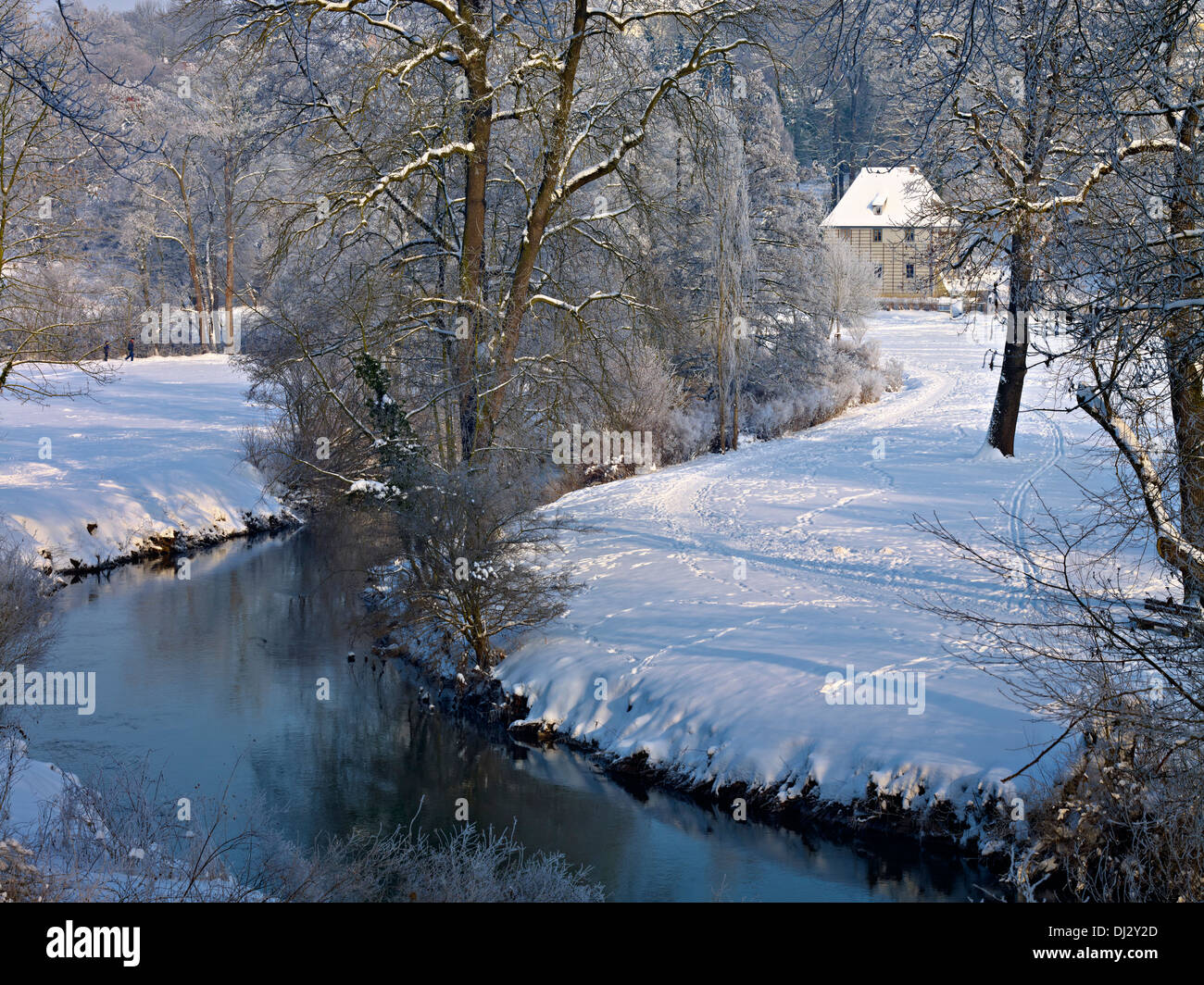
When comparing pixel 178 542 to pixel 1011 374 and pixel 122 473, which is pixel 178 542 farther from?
pixel 1011 374

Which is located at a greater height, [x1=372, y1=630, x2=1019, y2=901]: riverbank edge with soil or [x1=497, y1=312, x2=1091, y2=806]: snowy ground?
[x1=497, y1=312, x2=1091, y2=806]: snowy ground

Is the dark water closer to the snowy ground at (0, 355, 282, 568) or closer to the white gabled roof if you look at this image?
the snowy ground at (0, 355, 282, 568)

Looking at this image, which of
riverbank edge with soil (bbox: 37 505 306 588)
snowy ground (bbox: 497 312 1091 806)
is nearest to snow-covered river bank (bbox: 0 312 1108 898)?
snowy ground (bbox: 497 312 1091 806)

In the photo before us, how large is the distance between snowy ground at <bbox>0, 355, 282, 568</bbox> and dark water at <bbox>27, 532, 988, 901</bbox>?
444 centimetres

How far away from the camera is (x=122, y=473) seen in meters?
23.9

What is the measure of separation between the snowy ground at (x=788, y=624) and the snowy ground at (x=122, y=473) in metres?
8.64

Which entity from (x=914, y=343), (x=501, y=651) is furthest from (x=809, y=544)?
(x=914, y=343)

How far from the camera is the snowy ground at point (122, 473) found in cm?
2095

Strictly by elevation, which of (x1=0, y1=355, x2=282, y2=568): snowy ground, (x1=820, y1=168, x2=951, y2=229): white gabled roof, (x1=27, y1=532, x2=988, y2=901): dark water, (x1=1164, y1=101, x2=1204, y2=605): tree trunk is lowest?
(x1=27, y1=532, x2=988, y2=901): dark water

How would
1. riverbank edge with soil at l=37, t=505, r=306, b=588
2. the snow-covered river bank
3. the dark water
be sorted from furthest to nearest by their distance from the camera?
riverbank edge with soil at l=37, t=505, r=306, b=588 → the snow-covered river bank → the dark water

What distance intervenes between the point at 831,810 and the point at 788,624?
12.3ft

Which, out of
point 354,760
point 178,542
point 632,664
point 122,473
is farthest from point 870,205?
point 354,760

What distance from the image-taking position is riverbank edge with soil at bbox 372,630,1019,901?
9.59 m

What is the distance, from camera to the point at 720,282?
28.3m
